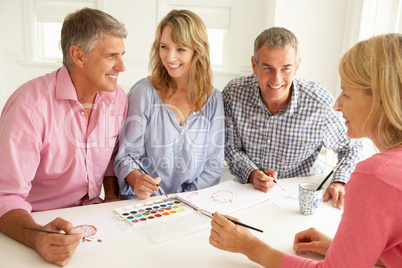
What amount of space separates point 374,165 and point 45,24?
13.2ft

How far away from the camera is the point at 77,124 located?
5.21 feet

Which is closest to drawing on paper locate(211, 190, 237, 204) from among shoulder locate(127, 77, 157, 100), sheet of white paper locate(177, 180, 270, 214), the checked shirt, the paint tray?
sheet of white paper locate(177, 180, 270, 214)

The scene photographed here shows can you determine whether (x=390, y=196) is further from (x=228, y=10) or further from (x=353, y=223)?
(x=228, y=10)

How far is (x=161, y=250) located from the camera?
3.67ft

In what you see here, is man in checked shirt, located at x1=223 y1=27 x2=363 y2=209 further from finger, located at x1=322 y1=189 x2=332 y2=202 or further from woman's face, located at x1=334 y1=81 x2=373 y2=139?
woman's face, located at x1=334 y1=81 x2=373 y2=139

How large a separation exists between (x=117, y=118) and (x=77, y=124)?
0.23m

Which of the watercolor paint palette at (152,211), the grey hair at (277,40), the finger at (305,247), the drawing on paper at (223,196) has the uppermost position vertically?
the grey hair at (277,40)

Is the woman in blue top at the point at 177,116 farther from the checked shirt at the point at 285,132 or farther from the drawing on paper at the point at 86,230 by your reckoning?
the drawing on paper at the point at 86,230

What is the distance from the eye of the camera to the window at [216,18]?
3869mm

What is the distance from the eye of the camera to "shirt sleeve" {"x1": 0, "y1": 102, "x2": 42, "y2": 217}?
1.27 meters

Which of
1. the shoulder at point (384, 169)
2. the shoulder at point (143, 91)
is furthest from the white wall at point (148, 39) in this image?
the shoulder at point (384, 169)

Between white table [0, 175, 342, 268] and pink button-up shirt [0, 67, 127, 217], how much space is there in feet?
0.62

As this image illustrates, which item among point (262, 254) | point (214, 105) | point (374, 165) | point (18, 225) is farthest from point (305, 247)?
point (214, 105)

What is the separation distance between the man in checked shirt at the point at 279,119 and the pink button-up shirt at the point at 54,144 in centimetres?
69
